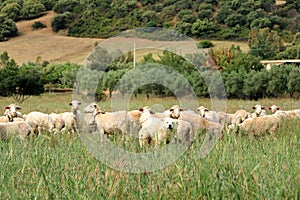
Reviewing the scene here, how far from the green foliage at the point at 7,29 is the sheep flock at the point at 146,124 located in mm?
78631

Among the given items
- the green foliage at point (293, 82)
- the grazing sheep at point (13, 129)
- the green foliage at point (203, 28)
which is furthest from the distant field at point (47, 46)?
the grazing sheep at point (13, 129)

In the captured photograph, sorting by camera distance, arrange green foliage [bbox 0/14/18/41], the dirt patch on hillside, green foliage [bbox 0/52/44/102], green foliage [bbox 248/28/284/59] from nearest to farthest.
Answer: green foliage [bbox 0/52/44/102], green foliage [bbox 248/28/284/59], the dirt patch on hillside, green foliage [bbox 0/14/18/41]

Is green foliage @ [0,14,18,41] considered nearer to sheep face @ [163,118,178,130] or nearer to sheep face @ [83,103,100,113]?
sheep face @ [83,103,100,113]

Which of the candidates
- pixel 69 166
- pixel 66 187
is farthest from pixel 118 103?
pixel 66 187

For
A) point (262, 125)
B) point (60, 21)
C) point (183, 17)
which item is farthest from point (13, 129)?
point (60, 21)

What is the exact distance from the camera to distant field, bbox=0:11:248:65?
69688 mm

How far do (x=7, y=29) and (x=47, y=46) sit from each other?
1427 cm

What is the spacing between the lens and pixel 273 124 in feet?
32.6

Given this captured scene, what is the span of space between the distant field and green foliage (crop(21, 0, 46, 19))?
481 centimetres

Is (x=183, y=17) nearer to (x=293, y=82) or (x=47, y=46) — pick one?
(x=47, y=46)

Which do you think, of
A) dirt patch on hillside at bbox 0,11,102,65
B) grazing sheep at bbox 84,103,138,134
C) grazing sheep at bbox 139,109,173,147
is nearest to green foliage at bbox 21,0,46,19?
dirt patch on hillside at bbox 0,11,102,65

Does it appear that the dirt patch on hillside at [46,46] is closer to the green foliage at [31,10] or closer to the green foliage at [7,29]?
the green foliage at [7,29]

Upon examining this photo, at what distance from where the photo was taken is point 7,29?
87.7m

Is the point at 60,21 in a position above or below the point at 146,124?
above
